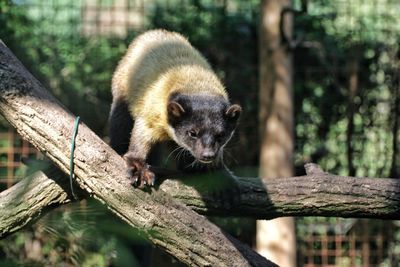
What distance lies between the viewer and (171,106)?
4.65 metres

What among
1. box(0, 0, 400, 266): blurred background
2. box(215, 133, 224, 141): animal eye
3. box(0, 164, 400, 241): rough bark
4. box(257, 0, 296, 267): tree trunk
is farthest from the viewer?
box(0, 0, 400, 266): blurred background

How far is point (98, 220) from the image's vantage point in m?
1.57

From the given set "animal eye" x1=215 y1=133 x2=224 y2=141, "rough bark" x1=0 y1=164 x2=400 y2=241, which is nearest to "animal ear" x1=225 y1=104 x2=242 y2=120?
A: "animal eye" x1=215 y1=133 x2=224 y2=141

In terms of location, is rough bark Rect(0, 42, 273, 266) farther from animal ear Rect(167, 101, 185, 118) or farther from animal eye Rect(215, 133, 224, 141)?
animal eye Rect(215, 133, 224, 141)

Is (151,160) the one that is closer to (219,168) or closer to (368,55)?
(219,168)

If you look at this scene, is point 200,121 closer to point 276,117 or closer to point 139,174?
point 139,174

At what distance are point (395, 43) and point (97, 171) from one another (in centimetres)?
534

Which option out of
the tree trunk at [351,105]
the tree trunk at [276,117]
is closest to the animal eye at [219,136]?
the tree trunk at [276,117]

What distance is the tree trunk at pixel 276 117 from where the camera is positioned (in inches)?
269

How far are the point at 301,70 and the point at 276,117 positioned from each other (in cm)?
136

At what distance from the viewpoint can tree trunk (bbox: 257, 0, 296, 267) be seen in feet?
22.4

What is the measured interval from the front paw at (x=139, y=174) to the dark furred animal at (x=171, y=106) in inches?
13.1

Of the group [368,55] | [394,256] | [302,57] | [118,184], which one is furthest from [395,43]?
[118,184]

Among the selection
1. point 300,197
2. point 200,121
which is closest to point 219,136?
point 200,121
